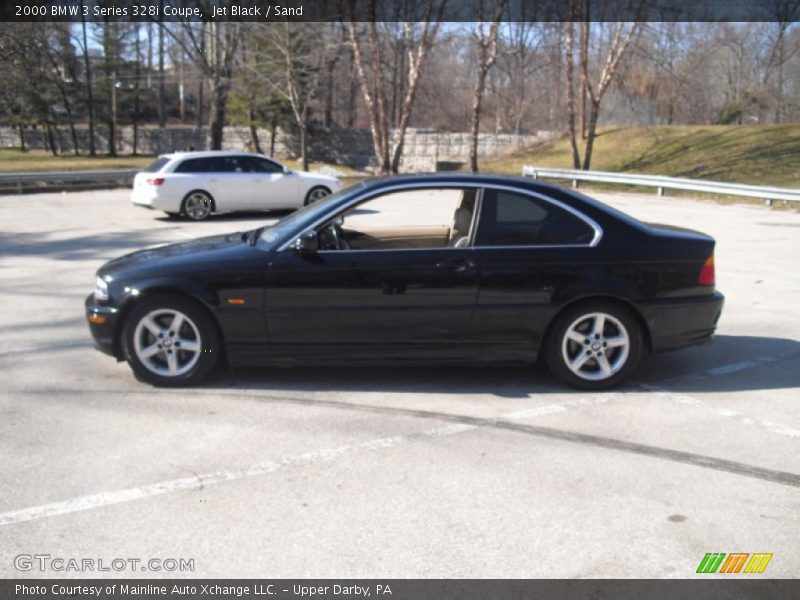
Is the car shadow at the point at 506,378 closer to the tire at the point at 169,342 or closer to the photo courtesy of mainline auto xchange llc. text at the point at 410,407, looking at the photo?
the photo courtesy of mainline auto xchange llc. text at the point at 410,407

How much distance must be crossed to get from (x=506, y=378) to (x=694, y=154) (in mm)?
27518

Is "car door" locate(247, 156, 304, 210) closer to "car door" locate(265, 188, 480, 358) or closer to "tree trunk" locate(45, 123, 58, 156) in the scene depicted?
"car door" locate(265, 188, 480, 358)

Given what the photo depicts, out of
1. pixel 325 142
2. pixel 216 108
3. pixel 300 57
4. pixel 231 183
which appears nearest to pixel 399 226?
pixel 231 183

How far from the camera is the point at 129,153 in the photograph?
5753 centimetres

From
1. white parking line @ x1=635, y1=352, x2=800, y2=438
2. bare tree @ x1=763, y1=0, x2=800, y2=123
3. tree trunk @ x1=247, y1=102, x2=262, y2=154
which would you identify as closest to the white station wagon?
white parking line @ x1=635, y1=352, x2=800, y2=438

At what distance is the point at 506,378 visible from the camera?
20.3 ft

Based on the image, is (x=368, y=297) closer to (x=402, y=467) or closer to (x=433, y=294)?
(x=433, y=294)

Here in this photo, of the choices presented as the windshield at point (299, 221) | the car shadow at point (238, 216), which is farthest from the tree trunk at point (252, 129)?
the windshield at point (299, 221)

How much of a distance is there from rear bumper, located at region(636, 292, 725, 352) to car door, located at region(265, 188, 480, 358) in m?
1.40

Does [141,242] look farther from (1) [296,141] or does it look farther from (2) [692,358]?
(1) [296,141]

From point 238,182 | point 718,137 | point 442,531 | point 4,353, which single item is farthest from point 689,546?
point 718,137

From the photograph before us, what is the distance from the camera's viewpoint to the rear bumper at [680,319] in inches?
230

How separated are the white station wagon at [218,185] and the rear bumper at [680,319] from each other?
1271 cm

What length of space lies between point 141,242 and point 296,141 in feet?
135
